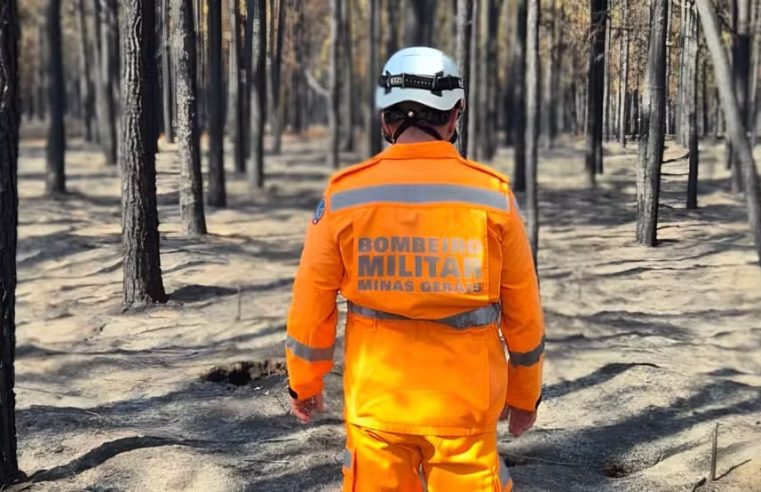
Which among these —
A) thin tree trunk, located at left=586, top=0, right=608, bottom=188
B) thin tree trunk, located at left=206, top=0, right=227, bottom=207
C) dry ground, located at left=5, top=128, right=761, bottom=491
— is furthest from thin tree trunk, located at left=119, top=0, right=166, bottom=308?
thin tree trunk, located at left=586, top=0, right=608, bottom=188

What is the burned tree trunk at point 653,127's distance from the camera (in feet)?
19.2

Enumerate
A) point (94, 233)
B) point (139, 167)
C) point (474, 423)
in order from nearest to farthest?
point (474, 423) < point (139, 167) < point (94, 233)

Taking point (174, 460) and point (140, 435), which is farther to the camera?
point (140, 435)

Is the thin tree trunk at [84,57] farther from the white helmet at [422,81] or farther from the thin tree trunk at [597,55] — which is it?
the white helmet at [422,81]

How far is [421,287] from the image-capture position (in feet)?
9.93

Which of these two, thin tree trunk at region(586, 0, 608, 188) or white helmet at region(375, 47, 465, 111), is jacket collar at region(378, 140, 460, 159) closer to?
white helmet at region(375, 47, 465, 111)

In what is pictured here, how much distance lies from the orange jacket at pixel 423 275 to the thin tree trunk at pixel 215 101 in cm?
422

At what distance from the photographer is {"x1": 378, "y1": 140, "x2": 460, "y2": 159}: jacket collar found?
121 inches

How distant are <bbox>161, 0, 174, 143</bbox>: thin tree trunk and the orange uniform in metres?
4.66

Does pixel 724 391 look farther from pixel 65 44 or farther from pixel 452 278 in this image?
pixel 65 44

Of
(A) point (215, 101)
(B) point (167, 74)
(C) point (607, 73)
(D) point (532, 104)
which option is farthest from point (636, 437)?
(A) point (215, 101)

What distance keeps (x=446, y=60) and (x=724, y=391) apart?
497cm

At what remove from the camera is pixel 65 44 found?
5641cm

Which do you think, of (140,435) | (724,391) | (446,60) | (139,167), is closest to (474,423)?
(446,60)
